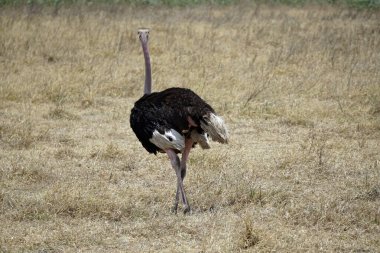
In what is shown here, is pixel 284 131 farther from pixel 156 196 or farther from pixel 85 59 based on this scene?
pixel 85 59

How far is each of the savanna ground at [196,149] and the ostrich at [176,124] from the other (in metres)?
0.48

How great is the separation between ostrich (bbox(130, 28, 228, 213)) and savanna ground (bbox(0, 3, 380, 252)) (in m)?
0.48

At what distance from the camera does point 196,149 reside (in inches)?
264

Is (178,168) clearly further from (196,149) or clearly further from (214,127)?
(196,149)

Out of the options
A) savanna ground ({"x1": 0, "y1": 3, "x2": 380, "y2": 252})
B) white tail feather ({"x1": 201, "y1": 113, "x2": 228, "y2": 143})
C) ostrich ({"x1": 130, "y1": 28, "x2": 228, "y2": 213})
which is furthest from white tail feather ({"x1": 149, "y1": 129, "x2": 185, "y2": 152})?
savanna ground ({"x1": 0, "y1": 3, "x2": 380, "y2": 252})

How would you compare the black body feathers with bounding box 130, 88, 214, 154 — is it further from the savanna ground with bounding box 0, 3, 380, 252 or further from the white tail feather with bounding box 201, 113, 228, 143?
the savanna ground with bounding box 0, 3, 380, 252

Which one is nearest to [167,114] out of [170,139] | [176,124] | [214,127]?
[176,124]

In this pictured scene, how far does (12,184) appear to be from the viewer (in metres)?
5.50

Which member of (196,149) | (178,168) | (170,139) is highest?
(170,139)

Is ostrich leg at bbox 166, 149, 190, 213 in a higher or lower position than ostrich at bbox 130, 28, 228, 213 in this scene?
lower

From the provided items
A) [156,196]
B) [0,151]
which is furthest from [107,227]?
[0,151]

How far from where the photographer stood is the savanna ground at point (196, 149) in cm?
451

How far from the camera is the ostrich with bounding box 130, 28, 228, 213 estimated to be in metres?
4.63

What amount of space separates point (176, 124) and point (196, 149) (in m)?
1.98
